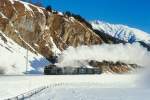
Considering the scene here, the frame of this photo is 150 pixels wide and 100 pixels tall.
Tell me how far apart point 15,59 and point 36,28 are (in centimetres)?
3410

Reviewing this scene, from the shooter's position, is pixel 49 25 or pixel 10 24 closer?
pixel 10 24

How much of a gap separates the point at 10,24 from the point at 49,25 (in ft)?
77.4

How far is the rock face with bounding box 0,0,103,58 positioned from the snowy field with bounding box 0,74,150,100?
5103 centimetres

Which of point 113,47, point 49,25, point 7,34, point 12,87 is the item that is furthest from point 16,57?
point 12,87

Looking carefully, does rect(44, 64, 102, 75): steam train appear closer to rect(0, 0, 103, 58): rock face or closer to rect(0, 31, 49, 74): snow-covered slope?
rect(0, 31, 49, 74): snow-covered slope

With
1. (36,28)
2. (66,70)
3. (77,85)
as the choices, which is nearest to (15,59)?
(66,70)

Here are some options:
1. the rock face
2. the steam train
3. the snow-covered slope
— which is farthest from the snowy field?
the rock face

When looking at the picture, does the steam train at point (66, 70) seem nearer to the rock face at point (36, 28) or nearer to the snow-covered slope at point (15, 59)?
the snow-covered slope at point (15, 59)

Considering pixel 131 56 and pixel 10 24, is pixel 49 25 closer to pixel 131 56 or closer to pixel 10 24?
pixel 10 24

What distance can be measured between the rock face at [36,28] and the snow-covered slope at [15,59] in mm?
4916

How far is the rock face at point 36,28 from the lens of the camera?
169 meters

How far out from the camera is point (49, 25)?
190 m

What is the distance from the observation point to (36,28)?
18050 centimetres

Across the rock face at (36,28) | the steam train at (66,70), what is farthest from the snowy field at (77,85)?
the rock face at (36,28)
